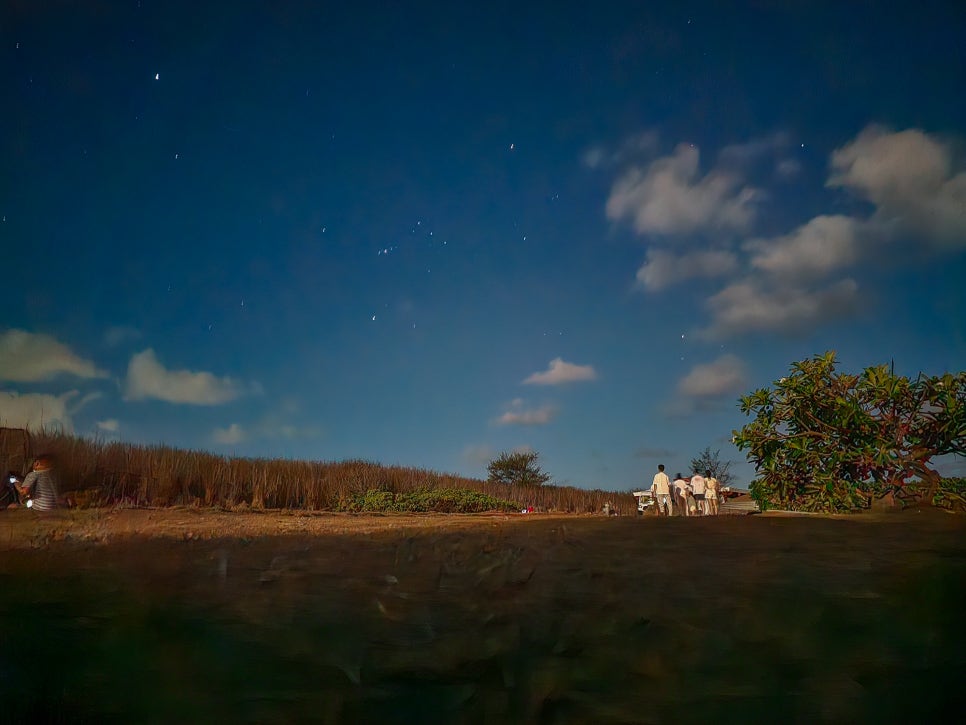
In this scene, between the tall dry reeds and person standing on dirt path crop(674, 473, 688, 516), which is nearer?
the tall dry reeds

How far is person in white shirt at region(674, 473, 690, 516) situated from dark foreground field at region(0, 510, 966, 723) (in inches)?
628

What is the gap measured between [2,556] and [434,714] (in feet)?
11.7

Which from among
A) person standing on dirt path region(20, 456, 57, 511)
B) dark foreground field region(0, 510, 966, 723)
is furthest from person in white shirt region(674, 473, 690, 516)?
A: dark foreground field region(0, 510, 966, 723)

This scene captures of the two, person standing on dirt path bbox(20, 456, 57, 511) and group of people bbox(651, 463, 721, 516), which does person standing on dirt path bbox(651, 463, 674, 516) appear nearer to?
group of people bbox(651, 463, 721, 516)

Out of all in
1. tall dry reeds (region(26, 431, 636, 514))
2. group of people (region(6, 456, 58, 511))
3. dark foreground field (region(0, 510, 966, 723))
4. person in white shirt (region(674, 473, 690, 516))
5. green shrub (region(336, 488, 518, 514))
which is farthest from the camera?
person in white shirt (region(674, 473, 690, 516))

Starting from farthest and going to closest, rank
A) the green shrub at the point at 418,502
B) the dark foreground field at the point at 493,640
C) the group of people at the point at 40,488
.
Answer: the green shrub at the point at 418,502 → the group of people at the point at 40,488 → the dark foreground field at the point at 493,640

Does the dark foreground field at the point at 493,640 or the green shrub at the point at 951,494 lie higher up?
the green shrub at the point at 951,494

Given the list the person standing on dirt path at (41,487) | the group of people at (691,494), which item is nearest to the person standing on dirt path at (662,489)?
the group of people at (691,494)

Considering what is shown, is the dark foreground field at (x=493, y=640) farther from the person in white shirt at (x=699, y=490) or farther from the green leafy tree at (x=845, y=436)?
the person in white shirt at (x=699, y=490)

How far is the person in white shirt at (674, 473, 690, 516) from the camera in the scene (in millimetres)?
17875

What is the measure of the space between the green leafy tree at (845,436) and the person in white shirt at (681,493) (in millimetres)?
9113

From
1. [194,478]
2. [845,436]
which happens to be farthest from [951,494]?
[194,478]

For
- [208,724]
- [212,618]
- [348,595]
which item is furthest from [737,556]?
[208,724]

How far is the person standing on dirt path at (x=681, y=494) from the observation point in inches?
704
